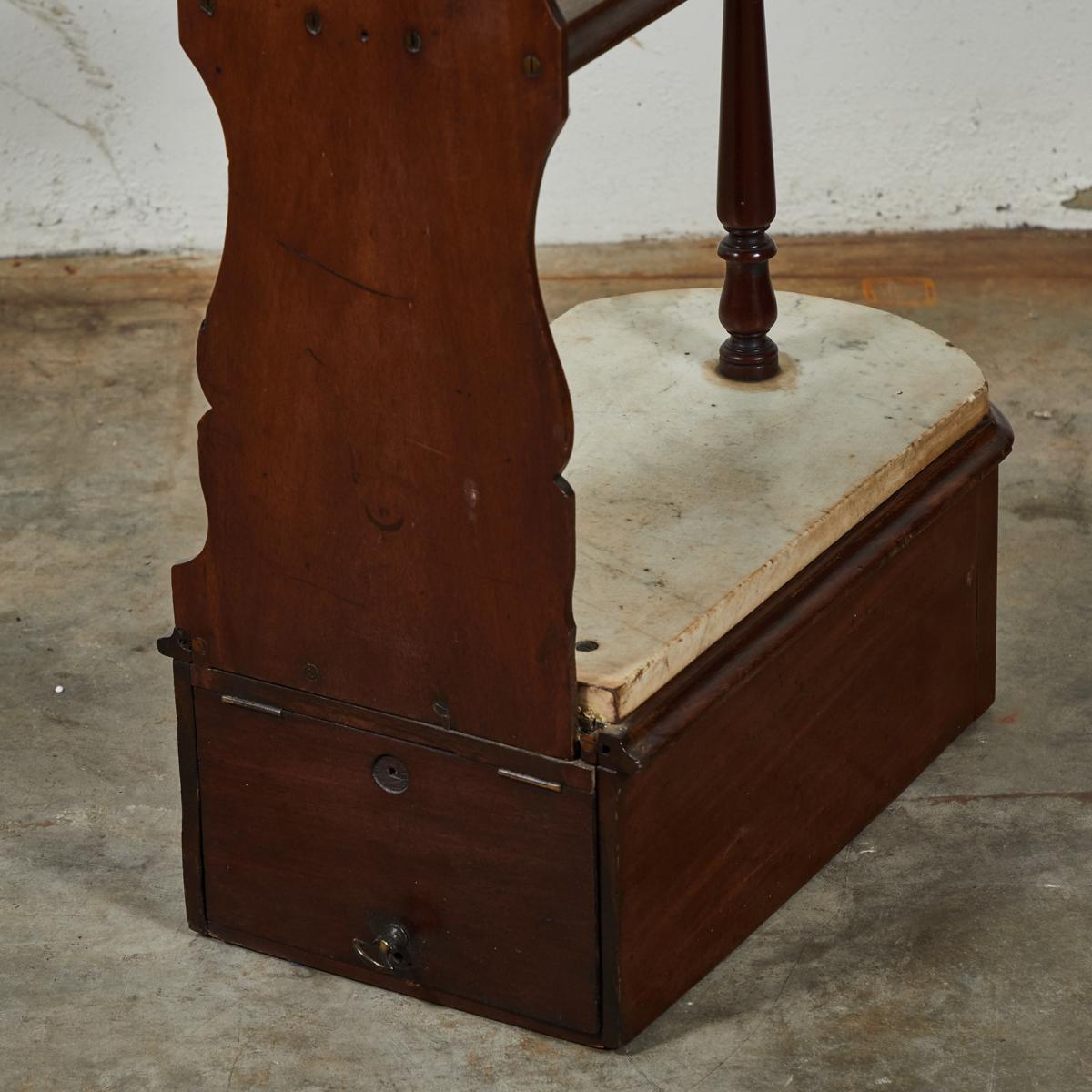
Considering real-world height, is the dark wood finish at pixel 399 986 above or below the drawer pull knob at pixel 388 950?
below

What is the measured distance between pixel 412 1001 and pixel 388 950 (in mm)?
79

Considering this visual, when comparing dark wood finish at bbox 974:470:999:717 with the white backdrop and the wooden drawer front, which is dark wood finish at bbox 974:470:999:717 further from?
the white backdrop

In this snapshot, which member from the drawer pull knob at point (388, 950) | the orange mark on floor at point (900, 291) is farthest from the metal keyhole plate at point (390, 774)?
the orange mark on floor at point (900, 291)

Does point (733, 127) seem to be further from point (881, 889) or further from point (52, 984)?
point (52, 984)

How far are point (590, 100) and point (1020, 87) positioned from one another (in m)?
0.96

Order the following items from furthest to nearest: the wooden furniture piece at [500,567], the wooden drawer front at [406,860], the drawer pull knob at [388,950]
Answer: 1. the drawer pull knob at [388,950]
2. the wooden drawer front at [406,860]
3. the wooden furniture piece at [500,567]

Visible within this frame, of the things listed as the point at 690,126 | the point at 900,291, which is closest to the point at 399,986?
the point at 900,291

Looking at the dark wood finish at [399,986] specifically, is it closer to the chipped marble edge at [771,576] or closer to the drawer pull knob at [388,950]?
the drawer pull knob at [388,950]

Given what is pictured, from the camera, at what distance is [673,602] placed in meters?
2.47

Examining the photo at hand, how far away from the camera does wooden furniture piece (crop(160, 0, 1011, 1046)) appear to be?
217 centimetres

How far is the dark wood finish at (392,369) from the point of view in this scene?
6.94 feet

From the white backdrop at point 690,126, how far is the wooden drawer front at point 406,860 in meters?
2.65

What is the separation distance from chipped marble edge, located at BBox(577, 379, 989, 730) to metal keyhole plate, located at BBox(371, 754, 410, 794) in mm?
263

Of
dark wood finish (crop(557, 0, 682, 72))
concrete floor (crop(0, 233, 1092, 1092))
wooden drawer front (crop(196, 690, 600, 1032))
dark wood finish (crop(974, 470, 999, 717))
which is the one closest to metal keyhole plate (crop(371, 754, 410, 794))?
wooden drawer front (crop(196, 690, 600, 1032))
